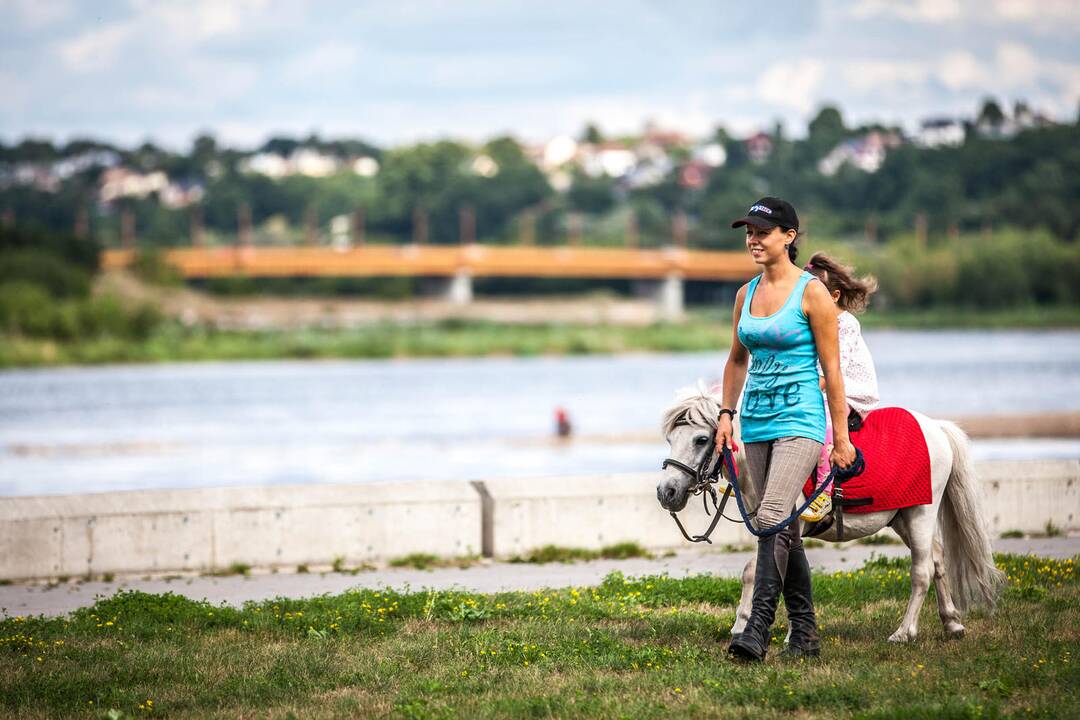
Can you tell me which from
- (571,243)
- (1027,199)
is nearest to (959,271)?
(1027,199)

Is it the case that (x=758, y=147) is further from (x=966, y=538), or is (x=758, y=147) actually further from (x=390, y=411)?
(x=966, y=538)

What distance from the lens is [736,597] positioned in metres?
8.94

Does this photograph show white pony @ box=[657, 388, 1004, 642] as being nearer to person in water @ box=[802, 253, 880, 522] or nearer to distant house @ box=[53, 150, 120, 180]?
person in water @ box=[802, 253, 880, 522]

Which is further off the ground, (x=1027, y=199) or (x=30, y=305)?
(x=1027, y=199)

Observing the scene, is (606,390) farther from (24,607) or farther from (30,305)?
(24,607)

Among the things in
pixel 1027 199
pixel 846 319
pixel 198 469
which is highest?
pixel 1027 199

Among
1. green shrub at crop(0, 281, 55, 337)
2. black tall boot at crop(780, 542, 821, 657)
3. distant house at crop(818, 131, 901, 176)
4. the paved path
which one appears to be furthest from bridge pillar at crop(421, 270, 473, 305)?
black tall boot at crop(780, 542, 821, 657)

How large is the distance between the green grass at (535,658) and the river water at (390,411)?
14.2 feet

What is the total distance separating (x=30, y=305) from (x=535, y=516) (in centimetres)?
6462

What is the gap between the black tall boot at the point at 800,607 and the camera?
7254 mm

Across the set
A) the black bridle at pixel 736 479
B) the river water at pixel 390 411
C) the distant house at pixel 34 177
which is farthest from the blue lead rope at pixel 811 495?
the distant house at pixel 34 177

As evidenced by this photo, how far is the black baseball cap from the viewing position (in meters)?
6.95

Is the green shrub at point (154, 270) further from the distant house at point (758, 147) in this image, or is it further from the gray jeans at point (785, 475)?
the gray jeans at point (785, 475)

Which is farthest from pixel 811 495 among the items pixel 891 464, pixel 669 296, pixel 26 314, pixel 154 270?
pixel 669 296
